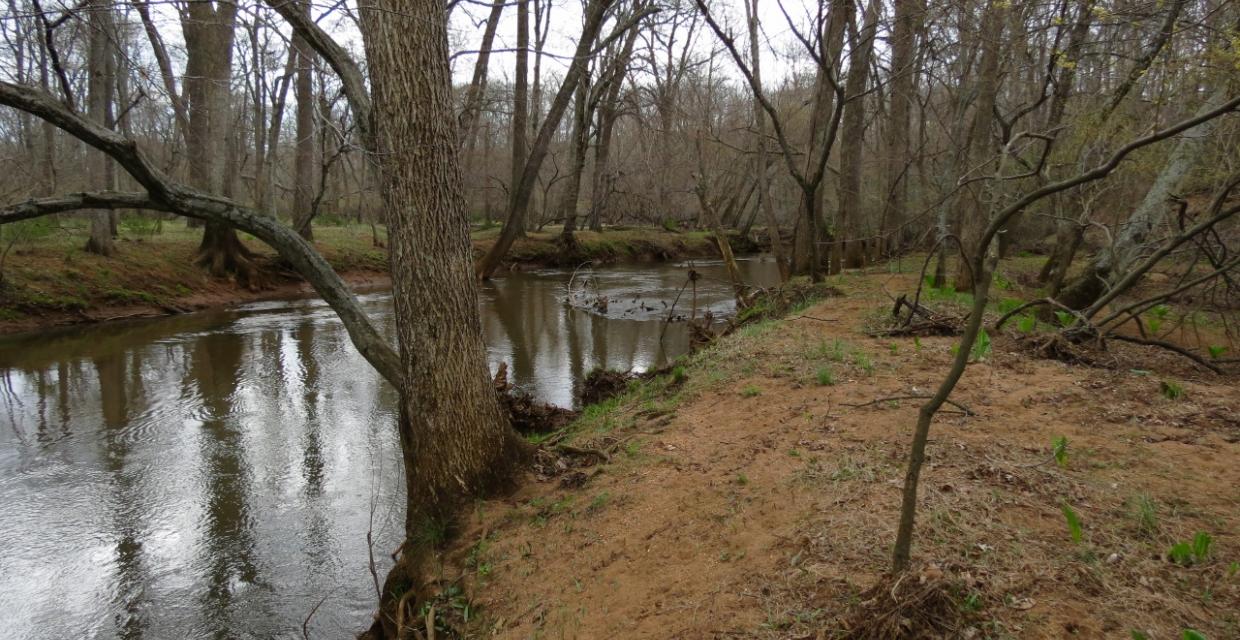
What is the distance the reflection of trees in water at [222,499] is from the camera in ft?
14.3

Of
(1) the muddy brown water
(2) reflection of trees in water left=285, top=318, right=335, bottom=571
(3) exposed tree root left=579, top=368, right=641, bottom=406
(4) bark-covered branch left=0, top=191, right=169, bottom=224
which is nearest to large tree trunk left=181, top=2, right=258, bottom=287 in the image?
(1) the muddy brown water

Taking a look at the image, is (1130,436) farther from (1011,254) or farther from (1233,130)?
(1011,254)

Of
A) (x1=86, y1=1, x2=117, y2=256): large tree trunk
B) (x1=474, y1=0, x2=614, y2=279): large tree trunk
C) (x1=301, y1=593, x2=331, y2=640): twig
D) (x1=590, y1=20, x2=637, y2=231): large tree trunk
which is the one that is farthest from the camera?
(x1=590, y1=20, x2=637, y2=231): large tree trunk

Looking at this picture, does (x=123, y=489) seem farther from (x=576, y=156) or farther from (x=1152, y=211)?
(x=576, y=156)

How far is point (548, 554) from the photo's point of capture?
12.5ft

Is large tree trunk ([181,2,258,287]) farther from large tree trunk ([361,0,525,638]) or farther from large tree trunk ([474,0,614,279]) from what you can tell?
large tree trunk ([361,0,525,638])

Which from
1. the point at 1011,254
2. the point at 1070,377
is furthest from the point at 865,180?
the point at 1070,377

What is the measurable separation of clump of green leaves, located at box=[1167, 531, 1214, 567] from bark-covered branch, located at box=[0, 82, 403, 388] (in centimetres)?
420

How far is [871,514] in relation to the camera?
128 inches

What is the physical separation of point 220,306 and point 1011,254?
21.1m

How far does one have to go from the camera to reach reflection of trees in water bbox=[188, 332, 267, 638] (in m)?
4.36

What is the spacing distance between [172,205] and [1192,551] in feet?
18.4

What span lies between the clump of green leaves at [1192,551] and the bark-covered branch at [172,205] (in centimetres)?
420

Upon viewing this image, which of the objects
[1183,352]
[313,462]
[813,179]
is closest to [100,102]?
[313,462]
